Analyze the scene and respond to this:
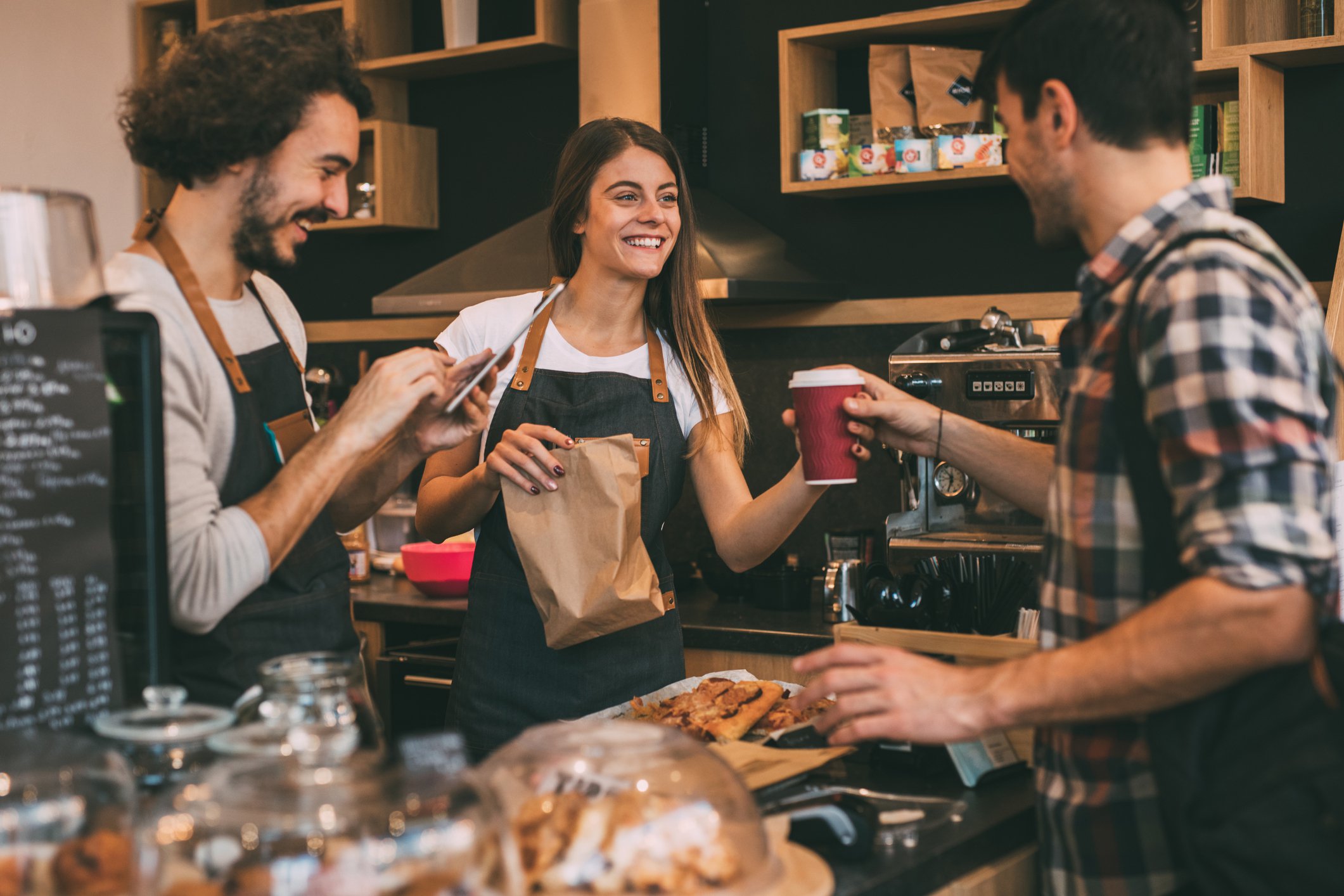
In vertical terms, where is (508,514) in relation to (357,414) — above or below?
below

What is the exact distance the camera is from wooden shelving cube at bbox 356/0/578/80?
3955 millimetres

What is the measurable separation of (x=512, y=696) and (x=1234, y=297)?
1.53m

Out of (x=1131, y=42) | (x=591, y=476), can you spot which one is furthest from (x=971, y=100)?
(x=1131, y=42)

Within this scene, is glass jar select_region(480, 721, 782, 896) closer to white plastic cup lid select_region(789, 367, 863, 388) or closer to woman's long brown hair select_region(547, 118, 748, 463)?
white plastic cup lid select_region(789, 367, 863, 388)

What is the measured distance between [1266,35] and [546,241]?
5.82ft

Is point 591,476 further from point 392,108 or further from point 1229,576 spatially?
point 392,108

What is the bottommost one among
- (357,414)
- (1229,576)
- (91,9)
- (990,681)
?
(990,681)

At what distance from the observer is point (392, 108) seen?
4430 mm

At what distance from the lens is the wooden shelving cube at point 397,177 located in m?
4.26

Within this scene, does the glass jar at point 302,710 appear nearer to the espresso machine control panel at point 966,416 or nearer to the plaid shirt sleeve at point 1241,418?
the plaid shirt sleeve at point 1241,418

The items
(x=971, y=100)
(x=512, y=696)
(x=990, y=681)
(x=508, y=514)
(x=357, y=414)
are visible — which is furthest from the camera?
(x=971, y=100)

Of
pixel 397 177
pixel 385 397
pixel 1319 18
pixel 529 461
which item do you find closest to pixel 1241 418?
pixel 385 397

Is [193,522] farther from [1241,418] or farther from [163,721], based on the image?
[1241,418]

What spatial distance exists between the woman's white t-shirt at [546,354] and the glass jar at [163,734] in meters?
1.17
